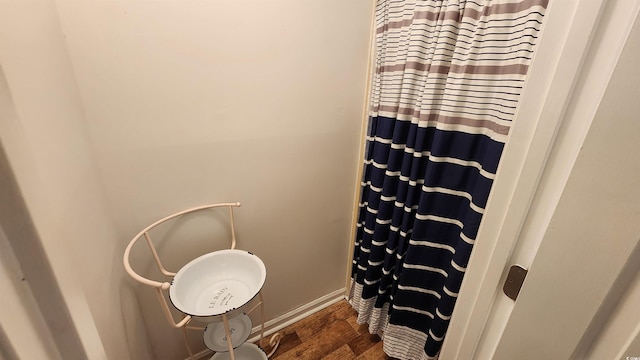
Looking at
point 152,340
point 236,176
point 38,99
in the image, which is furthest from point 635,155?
point 152,340

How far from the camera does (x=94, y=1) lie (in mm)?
786

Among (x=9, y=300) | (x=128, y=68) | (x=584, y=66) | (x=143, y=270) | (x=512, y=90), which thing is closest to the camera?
(x=9, y=300)

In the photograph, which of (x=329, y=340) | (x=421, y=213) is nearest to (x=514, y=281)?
(x=421, y=213)

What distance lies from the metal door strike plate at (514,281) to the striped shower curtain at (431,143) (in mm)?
401

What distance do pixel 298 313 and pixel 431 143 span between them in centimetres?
137

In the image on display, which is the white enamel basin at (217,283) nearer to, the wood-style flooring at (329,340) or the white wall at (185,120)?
the white wall at (185,120)

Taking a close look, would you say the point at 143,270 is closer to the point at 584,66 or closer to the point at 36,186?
the point at 36,186

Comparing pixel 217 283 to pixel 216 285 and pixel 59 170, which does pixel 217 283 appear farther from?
pixel 59 170

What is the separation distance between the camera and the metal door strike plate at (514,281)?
487 mm

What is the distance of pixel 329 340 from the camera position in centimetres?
152

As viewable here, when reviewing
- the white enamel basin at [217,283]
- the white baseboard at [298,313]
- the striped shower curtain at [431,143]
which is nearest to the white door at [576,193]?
the striped shower curtain at [431,143]

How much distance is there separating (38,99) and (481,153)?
4.10 feet

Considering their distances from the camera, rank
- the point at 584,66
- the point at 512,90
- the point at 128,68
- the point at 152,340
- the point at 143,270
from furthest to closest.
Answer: the point at 152,340
the point at 143,270
the point at 128,68
the point at 512,90
the point at 584,66

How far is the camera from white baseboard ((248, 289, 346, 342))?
1.53 metres
